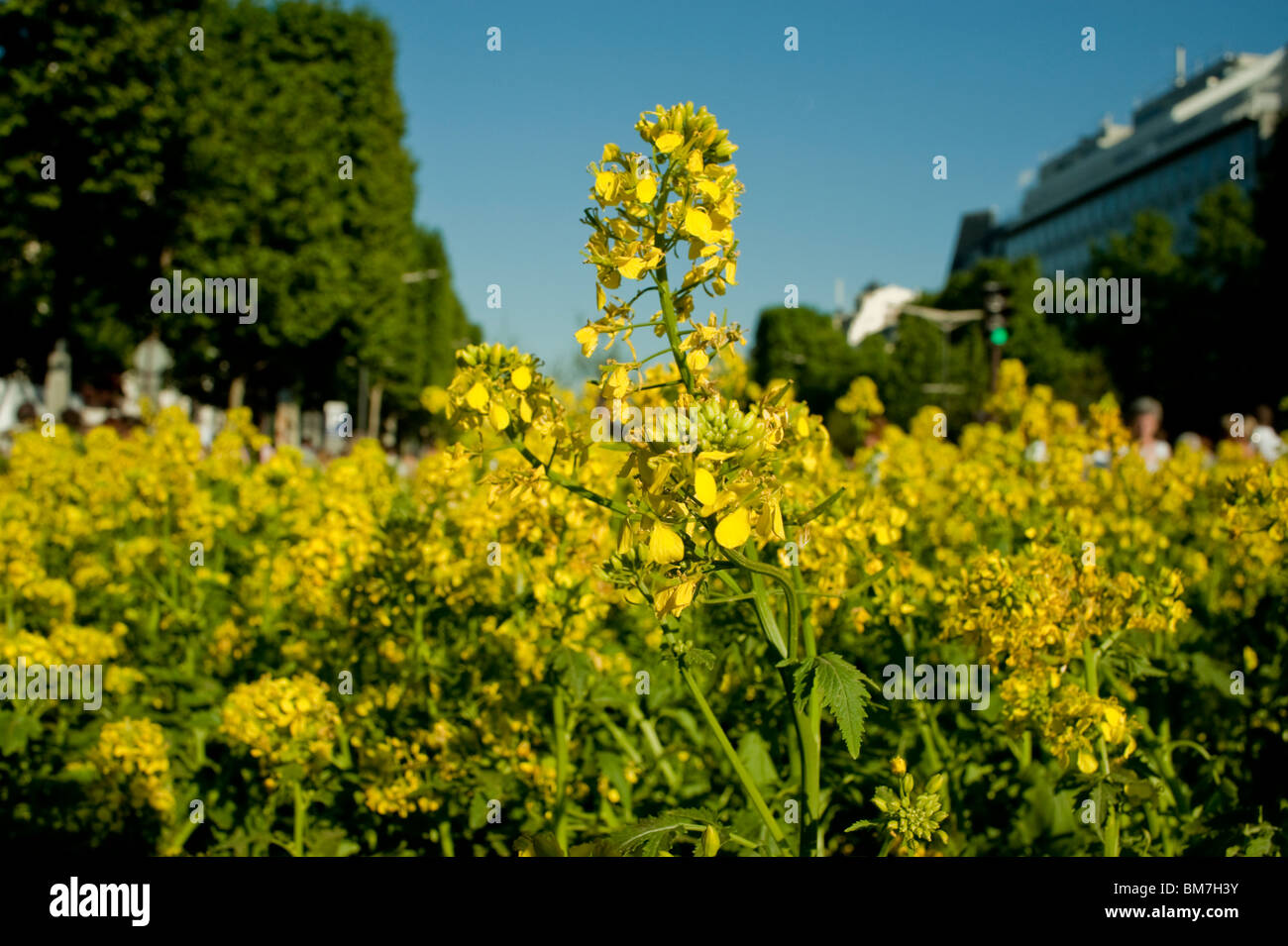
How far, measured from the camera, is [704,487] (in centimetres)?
154

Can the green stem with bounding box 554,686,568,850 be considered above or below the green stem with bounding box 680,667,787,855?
below

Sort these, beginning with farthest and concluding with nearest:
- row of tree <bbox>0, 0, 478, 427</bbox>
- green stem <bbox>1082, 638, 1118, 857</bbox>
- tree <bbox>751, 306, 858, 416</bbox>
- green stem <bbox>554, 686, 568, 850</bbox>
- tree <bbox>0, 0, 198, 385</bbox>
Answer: tree <bbox>751, 306, 858, 416</bbox>
row of tree <bbox>0, 0, 478, 427</bbox>
tree <bbox>0, 0, 198, 385</bbox>
green stem <bbox>554, 686, 568, 850</bbox>
green stem <bbox>1082, 638, 1118, 857</bbox>

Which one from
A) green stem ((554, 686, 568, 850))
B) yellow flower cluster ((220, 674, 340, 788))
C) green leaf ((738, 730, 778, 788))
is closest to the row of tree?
yellow flower cluster ((220, 674, 340, 788))

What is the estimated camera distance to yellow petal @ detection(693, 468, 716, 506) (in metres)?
1.54

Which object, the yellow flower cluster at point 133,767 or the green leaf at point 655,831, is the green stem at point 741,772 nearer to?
the green leaf at point 655,831

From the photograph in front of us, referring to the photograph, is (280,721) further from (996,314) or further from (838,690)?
(996,314)

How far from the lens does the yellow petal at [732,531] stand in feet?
5.08

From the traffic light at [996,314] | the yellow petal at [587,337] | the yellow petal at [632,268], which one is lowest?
the yellow petal at [587,337]

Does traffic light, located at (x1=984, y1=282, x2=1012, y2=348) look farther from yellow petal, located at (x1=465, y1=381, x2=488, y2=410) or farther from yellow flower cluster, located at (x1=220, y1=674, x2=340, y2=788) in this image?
yellow petal, located at (x1=465, y1=381, x2=488, y2=410)

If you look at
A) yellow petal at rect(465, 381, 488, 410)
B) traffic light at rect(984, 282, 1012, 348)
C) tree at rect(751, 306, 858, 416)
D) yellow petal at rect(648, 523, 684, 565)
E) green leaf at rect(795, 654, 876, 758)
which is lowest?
green leaf at rect(795, 654, 876, 758)

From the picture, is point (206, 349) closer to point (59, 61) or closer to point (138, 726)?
point (59, 61)

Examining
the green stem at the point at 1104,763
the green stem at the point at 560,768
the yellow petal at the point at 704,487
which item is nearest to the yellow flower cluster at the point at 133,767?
the green stem at the point at 560,768

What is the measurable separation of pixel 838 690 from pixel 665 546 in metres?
0.38
